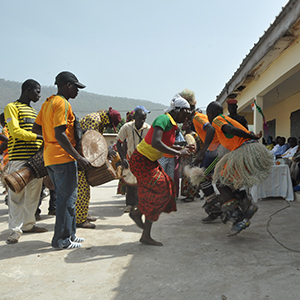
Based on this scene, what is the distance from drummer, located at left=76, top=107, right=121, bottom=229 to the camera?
409 centimetres

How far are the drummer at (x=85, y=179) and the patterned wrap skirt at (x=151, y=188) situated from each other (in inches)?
48.5

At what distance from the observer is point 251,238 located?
11.0 ft

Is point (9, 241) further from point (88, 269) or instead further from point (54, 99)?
point (54, 99)

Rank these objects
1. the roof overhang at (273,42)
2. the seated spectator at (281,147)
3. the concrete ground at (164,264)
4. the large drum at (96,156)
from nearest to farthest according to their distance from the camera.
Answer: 1. the concrete ground at (164,264)
2. the large drum at (96,156)
3. the roof overhang at (273,42)
4. the seated spectator at (281,147)

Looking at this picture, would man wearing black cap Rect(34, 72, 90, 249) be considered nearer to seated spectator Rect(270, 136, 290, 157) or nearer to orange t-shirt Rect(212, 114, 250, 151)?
orange t-shirt Rect(212, 114, 250, 151)

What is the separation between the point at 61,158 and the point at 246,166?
2.08 metres

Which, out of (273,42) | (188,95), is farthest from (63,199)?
(273,42)

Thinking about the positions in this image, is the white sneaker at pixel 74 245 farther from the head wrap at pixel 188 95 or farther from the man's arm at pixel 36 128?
the head wrap at pixel 188 95

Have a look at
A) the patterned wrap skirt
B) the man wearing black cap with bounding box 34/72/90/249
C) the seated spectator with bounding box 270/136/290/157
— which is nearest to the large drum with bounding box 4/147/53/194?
the man wearing black cap with bounding box 34/72/90/249

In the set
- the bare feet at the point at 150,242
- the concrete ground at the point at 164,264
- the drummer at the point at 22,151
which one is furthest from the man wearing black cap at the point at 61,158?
the bare feet at the point at 150,242

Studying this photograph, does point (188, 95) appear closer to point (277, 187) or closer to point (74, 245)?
point (277, 187)

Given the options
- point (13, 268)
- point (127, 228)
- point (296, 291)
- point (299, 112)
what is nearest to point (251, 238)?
point (296, 291)

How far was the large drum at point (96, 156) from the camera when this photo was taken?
375cm

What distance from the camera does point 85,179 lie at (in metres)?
4.21
